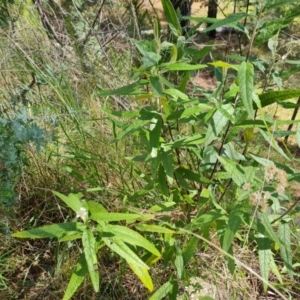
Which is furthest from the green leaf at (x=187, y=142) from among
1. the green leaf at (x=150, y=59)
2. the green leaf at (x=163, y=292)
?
the green leaf at (x=163, y=292)

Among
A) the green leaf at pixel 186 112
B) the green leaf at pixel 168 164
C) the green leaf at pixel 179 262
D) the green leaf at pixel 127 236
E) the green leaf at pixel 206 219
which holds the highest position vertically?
the green leaf at pixel 186 112

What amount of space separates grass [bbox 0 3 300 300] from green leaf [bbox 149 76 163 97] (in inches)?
12.9

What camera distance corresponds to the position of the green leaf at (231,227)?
127 cm

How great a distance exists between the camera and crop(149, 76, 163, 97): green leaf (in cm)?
130

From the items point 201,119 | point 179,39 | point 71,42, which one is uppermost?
point 179,39

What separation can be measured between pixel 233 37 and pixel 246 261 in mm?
4316

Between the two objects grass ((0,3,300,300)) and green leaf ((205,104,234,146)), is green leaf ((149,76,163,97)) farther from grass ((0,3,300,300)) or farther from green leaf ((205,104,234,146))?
grass ((0,3,300,300))

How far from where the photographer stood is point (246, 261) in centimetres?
197

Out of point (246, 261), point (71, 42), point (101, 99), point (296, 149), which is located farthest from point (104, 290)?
point (296, 149)

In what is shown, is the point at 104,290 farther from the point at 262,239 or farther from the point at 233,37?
the point at 233,37

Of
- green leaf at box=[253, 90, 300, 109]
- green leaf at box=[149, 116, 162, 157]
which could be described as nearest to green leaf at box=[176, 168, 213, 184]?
green leaf at box=[149, 116, 162, 157]

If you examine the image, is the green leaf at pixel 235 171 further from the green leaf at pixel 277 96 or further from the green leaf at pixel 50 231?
the green leaf at pixel 50 231

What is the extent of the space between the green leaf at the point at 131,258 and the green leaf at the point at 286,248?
0.42 metres

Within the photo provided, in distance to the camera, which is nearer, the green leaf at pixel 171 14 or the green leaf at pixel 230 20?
the green leaf at pixel 230 20
